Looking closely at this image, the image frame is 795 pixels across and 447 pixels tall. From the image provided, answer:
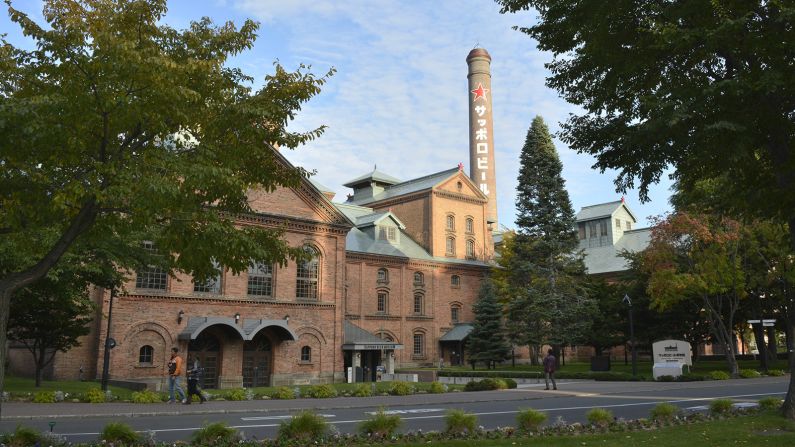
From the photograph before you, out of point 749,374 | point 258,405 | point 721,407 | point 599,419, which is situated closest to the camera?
point 599,419

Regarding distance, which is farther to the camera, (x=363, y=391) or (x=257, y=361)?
(x=257, y=361)

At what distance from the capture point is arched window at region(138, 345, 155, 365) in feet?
101

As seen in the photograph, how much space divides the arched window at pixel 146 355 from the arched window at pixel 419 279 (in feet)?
80.1

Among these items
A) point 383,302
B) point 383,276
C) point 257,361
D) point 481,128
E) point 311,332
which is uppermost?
point 481,128

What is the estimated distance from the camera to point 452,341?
2025 inches

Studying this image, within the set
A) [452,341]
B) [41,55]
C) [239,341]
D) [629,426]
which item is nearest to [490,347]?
[452,341]

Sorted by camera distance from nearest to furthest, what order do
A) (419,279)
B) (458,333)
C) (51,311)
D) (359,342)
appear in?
(51,311) < (359,342) < (458,333) < (419,279)

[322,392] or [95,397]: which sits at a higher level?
[95,397]

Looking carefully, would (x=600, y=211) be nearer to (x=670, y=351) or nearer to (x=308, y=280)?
(x=670, y=351)

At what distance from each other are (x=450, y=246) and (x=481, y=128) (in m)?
24.6

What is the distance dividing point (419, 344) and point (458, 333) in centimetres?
329

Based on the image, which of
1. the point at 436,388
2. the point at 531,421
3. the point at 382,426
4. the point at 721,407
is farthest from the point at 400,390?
the point at 382,426

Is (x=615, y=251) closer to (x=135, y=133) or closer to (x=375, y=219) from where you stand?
(x=375, y=219)

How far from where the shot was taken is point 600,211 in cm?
6738
